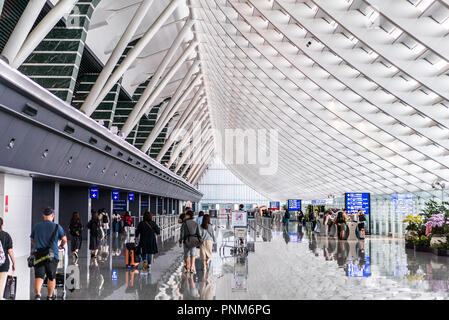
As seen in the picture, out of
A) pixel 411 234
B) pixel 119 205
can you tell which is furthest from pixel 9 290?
pixel 119 205

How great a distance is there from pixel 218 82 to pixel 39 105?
70.9ft

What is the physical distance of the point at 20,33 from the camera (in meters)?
10.6

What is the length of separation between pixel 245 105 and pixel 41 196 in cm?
1511

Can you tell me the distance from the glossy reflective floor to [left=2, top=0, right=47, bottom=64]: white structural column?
4420 millimetres

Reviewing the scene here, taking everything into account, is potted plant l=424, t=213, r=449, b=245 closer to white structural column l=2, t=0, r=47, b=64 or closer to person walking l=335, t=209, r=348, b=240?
person walking l=335, t=209, r=348, b=240

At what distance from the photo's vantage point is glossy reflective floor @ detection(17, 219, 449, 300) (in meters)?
8.76

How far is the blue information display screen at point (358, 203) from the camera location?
26.8 meters

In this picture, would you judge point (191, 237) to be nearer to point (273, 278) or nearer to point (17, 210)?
point (273, 278)

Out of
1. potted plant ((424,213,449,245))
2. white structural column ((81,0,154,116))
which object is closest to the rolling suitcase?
white structural column ((81,0,154,116))

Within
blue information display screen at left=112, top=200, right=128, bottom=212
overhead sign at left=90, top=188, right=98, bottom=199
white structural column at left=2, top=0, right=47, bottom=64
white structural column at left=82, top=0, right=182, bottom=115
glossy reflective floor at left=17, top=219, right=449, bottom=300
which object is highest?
white structural column at left=82, top=0, right=182, bottom=115

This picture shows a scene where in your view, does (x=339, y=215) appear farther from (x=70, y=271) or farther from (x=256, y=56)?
(x=70, y=271)

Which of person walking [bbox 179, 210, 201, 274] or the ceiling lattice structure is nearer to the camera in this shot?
person walking [bbox 179, 210, 201, 274]
